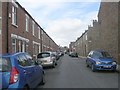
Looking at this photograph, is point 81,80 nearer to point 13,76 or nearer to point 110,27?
point 13,76

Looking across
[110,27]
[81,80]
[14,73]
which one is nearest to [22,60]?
[14,73]

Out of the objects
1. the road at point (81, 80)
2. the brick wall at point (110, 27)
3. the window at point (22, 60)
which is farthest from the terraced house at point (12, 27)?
the brick wall at point (110, 27)

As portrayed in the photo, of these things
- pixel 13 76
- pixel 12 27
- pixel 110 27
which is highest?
pixel 110 27

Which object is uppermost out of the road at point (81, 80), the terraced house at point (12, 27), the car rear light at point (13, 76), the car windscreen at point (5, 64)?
the terraced house at point (12, 27)

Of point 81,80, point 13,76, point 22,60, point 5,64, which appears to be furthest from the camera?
point 81,80

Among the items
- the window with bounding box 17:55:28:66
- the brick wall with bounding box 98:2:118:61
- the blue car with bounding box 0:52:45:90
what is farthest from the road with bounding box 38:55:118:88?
the brick wall with bounding box 98:2:118:61

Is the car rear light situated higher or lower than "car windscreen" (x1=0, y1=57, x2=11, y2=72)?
lower

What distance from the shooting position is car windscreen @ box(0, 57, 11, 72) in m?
7.90

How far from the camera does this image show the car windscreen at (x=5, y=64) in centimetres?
790

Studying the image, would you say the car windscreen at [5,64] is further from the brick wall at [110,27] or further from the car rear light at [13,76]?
the brick wall at [110,27]

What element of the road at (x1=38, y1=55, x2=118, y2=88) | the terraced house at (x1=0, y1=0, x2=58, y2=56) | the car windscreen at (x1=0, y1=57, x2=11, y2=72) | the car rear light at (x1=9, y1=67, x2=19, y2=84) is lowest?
the road at (x1=38, y1=55, x2=118, y2=88)

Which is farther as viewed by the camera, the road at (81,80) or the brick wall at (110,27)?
the brick wall at (110,27)

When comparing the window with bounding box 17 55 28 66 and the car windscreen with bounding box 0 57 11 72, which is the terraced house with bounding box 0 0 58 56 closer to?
the window with bounding box 17 55 28 66

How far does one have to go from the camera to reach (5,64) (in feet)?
26.5
